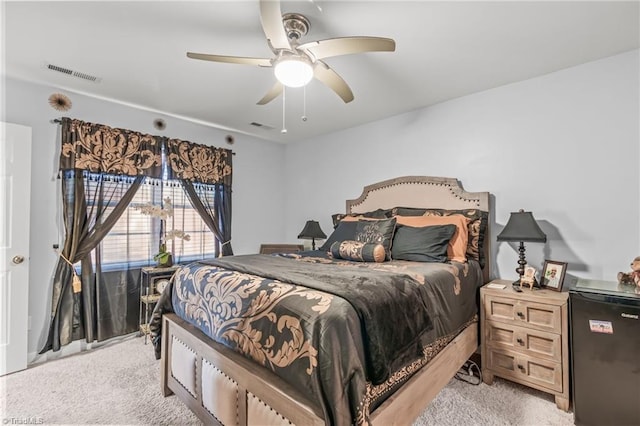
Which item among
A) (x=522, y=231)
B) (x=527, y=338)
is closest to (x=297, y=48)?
(x=522, y=231)

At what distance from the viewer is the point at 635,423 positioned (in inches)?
65.6

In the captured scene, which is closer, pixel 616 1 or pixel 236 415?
pixel 236 415

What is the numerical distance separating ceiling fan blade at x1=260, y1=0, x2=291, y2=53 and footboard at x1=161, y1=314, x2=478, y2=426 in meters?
1.74

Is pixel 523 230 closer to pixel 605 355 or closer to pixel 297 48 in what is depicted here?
pixel 605 355

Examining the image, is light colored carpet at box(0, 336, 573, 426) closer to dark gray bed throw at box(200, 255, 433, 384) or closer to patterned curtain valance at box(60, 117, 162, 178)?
dark gray bed throw at box(200, 255, 433, 384)

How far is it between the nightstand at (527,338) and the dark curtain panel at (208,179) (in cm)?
318

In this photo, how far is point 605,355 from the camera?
1766 millimetres

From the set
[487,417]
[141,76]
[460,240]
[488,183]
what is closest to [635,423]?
[487,417]

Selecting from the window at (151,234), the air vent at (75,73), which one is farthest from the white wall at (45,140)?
the air vent at (75,73)

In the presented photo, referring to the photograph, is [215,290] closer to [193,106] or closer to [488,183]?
[193,106]

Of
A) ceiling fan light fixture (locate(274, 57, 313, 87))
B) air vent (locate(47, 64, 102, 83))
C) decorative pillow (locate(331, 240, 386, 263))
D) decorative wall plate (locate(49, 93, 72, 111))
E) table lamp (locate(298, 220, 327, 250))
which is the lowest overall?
decorative pillow (locate(331, 240, 386, 263))

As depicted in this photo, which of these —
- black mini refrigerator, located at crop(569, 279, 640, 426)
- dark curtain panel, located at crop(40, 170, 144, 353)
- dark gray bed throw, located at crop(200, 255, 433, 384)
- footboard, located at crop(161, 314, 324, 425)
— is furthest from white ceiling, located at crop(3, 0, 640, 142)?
footboard, located at crop(161, 314, 324, 425)

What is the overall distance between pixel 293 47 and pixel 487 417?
263cm

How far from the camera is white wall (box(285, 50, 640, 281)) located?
2.22 metres
